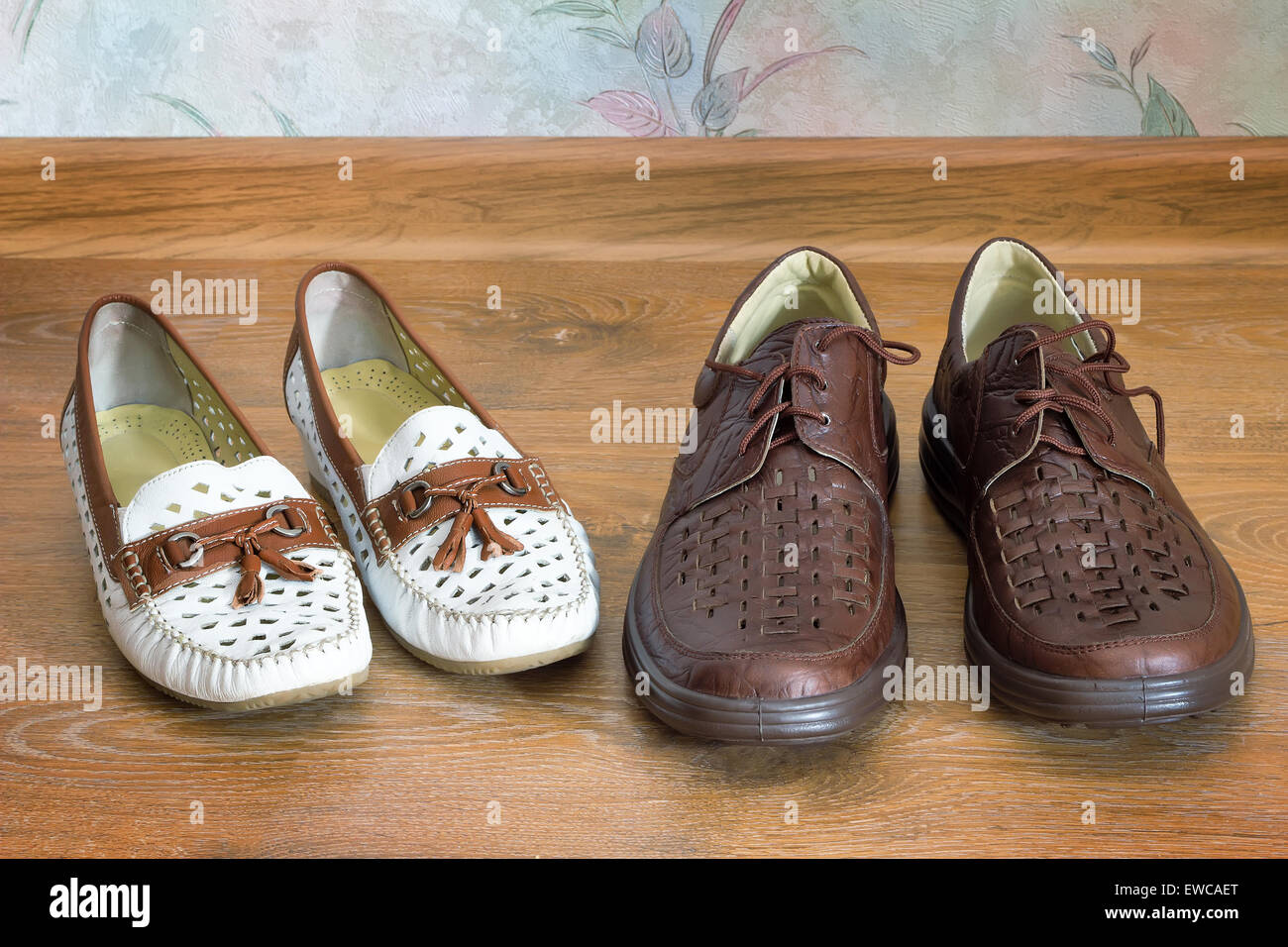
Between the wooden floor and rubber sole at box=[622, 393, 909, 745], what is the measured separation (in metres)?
0.04

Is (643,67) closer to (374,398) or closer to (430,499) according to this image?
(374,398)

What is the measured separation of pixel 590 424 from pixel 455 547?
41 centimetres

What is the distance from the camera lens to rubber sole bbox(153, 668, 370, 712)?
2.68 ft

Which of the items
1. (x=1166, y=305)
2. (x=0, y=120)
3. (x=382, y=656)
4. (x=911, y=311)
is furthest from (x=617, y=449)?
(x=0, y=120)

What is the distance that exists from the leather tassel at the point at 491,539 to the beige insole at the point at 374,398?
0.24m

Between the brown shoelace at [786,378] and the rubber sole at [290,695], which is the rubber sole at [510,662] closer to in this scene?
the rubber sole at [290,695]

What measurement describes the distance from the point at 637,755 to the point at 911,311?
86cm

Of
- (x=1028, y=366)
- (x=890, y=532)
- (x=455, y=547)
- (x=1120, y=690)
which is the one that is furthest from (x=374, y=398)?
(x=1120, y=690)

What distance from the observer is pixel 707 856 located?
0.77 metres

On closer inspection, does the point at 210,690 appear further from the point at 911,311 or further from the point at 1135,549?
the point at 911,311

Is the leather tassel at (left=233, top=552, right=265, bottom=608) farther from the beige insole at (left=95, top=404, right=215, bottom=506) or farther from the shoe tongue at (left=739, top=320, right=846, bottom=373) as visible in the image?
the shoe tongue at (left=739, top=320, right=846, bottom=373)

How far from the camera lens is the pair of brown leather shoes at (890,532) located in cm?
81

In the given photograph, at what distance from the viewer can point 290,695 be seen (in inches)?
32.3

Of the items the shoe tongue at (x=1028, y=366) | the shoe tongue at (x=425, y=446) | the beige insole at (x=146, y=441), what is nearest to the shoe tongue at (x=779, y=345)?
the shoe tongue at (x=1028, y=366)
